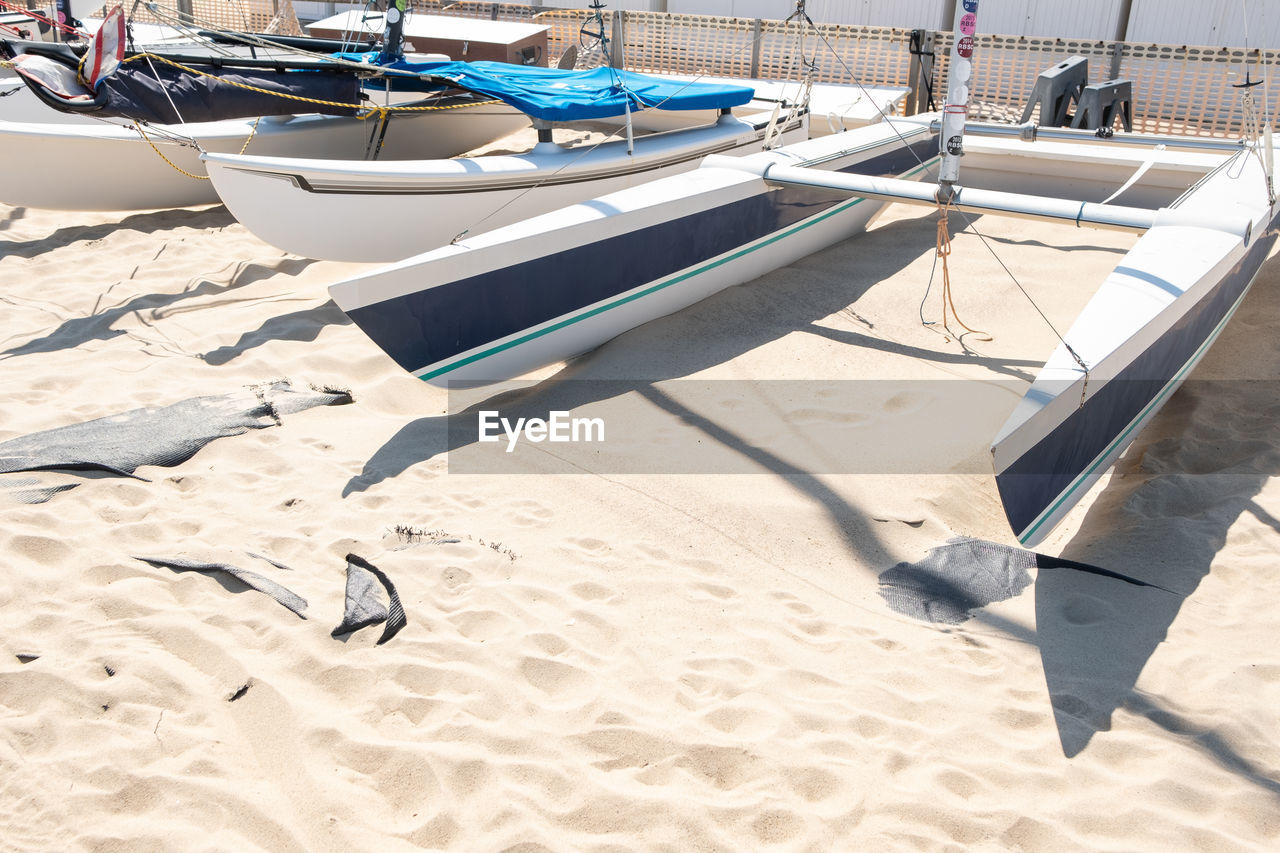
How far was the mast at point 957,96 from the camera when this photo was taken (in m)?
3.49

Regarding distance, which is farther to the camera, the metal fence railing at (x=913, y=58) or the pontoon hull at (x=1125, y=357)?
the metal fence railing at (x=913, y=58)

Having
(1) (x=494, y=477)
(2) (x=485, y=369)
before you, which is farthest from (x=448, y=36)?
(1) (x=494, y=477)

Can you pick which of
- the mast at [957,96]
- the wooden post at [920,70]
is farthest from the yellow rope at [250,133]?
the wooden post at [920,70]

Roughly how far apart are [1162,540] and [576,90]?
3895 mm

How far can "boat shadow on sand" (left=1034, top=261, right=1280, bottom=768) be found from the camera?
8.23ft

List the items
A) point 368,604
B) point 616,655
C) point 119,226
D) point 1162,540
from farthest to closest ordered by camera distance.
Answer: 1. point 119,226
2. point 1162,540
3. point 368,604
4. point 616,655

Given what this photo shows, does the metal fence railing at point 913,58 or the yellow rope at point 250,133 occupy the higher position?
the metal fence railing at point 913,58

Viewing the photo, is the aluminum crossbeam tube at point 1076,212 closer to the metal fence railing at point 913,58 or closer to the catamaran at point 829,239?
the catamaran at point 829,239

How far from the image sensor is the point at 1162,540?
3.22m

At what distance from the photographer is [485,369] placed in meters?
4.16

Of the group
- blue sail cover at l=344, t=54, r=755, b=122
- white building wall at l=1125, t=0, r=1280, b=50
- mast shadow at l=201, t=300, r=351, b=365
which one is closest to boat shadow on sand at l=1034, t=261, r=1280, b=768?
blue sail cover at l=344, t=54, r=755, b=122

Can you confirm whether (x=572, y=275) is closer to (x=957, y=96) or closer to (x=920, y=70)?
(x=957, y=96)

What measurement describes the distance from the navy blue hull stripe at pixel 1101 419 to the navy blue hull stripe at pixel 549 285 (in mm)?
2162

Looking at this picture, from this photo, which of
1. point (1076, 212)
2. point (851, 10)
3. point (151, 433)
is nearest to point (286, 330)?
point (151, 433)
